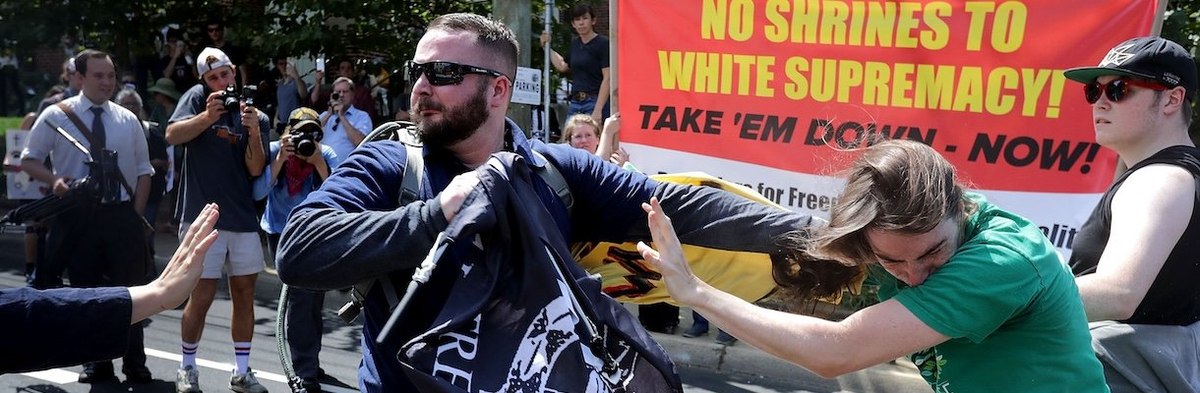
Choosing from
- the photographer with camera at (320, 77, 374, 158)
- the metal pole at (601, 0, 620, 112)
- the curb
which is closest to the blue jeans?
the photographer with camera at (320, 77, 374, 158)

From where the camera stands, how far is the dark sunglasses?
9.01 ft

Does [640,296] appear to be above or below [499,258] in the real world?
below

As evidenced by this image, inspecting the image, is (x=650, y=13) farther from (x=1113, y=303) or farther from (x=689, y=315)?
(x=1113, y=303)

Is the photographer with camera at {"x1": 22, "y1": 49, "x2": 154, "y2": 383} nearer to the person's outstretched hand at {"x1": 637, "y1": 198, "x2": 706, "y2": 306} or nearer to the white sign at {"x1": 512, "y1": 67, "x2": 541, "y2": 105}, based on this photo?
the white sign at {"x1": 512, "y1": 67, "x2": 541, "y2": 105}

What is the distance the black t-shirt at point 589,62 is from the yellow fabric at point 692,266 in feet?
20.9

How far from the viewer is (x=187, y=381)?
5.76m

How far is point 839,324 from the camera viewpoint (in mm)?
2031

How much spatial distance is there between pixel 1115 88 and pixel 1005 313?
1.14 meters

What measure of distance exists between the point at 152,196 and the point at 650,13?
5.07m

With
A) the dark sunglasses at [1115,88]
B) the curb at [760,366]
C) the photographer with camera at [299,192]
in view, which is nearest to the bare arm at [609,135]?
the curb at [760,366]

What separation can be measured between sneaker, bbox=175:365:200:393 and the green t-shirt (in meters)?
4.61

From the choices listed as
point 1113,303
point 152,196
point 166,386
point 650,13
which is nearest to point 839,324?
point 1113,303

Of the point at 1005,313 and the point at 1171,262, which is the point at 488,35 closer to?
the point at 1005,313

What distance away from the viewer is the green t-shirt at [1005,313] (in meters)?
1.93
